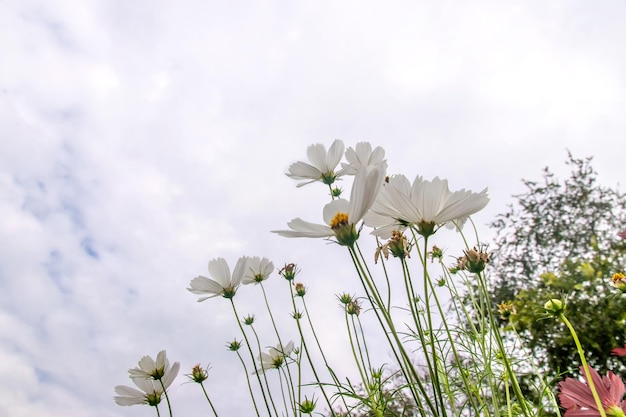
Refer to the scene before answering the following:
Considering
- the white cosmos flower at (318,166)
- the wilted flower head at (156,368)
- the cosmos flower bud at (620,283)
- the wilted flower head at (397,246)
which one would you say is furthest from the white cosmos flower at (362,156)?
the wilted flower head at (156,368)

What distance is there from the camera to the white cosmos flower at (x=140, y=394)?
1.04 metres

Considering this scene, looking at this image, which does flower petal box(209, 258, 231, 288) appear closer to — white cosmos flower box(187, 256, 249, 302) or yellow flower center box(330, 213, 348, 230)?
white cosmos flower box(187, 256, 249, 302)

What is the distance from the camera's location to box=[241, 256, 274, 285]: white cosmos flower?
4.00ft

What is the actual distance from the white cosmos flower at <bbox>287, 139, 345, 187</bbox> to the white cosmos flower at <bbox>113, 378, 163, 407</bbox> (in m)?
0.57

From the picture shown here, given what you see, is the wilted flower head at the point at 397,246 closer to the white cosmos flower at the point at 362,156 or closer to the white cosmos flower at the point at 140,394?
A: the white cosmos flower at the point at 362,156

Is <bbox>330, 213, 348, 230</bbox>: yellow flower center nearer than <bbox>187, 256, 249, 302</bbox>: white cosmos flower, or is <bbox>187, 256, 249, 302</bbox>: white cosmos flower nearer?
<bbox>330, 213, 348, 230</bbox>: yellow flower center

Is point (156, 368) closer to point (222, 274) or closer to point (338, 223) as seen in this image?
point (222, 274)

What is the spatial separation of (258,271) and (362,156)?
450mm

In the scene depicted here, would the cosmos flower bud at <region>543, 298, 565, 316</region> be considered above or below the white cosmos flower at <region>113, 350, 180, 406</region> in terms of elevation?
below

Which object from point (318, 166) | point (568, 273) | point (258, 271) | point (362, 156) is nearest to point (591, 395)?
point (362, 156)

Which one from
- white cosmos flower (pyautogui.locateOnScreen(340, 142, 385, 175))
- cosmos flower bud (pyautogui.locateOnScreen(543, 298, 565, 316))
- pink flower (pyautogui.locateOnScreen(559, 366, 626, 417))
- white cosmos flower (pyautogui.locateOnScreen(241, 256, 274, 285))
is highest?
white cosmos flower (pyautogui.locateOnScreen(340, 142, 385, 175))

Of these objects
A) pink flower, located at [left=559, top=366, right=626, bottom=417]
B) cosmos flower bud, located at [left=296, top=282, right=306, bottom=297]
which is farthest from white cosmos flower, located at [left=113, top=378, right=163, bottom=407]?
pink flower, located at [left=559, top=366, right=626, bottom=417]

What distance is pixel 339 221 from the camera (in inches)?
23.5

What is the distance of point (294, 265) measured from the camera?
1.30 metres
